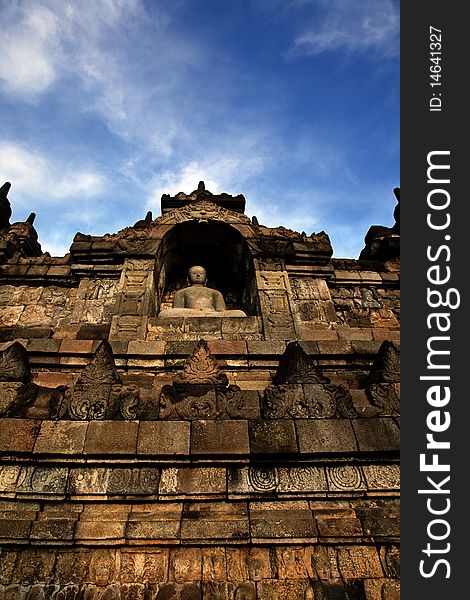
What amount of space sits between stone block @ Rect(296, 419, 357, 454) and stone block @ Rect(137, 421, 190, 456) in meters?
1.31

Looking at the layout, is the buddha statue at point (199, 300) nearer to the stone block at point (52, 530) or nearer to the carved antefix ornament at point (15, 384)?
the carved antefix ornament at point (15, 384)

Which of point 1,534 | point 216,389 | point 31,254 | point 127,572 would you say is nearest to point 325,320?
point 216,389

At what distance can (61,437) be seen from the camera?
4.50 m

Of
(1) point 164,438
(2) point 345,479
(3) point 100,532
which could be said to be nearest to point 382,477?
(2) point 345,479

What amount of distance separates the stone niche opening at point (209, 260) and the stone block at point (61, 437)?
593 centimetres

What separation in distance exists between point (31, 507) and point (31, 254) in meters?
8.23

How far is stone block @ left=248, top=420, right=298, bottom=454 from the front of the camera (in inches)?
175

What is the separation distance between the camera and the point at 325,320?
8.75 meters

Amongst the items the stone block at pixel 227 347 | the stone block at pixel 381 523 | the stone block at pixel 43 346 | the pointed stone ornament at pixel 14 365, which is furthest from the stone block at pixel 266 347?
the pointed stone ornament at pixel 14 365

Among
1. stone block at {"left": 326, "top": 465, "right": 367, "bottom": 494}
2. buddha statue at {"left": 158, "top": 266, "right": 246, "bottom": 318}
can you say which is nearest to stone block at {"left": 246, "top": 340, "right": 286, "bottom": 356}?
buddha statue at {"left": 158, "top": 266, "right": 246, "bottom": 318}

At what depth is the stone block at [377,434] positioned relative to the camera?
15.0 feet

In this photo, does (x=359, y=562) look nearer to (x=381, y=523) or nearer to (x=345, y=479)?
(x=381, y=523)

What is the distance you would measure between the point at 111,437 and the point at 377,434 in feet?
10.0

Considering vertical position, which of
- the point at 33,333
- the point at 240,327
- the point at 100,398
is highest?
the point at 240,327
